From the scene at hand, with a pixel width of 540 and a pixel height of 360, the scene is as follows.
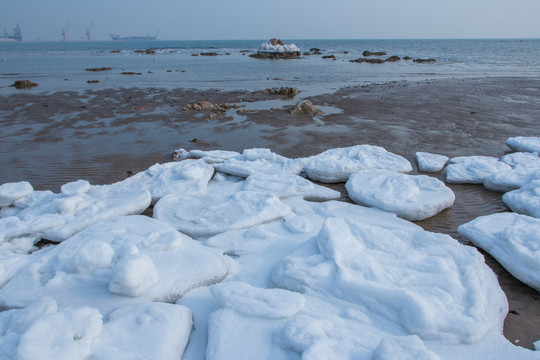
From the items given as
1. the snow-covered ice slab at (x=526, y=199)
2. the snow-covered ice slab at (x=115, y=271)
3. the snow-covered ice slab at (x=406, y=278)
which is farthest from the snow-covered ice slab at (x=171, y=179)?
the snow-covered ice slab at (x=526, y=199)

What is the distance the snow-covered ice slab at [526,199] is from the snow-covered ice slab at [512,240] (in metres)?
0.39

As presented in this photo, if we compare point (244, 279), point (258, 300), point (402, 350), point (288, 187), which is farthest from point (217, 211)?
point (402, 350)

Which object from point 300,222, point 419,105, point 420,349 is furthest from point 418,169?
point 419,105

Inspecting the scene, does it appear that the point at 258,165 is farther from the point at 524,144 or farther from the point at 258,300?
the point at 524,144

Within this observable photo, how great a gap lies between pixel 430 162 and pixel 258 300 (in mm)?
4381

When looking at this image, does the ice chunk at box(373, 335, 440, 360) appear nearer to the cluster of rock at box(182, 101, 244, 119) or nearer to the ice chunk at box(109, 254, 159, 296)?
the ice chunk at box(109, 254, 159, 296)

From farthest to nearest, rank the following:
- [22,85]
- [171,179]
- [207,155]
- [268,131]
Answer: [22,85], [268,131], [207,155], [171,179]

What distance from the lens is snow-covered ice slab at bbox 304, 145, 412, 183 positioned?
5.34 m

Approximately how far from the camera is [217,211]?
4215mm

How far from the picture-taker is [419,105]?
11.1m

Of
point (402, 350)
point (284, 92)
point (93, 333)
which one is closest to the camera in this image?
point (402, 350)

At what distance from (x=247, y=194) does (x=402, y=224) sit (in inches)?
73.8

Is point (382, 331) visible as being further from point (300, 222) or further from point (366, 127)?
point (366, 127)

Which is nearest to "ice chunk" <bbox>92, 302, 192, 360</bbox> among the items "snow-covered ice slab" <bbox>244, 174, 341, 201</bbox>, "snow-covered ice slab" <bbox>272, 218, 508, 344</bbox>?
"snow-covered ice slab" <bbox>272, 218, 508, 344</bbox>
